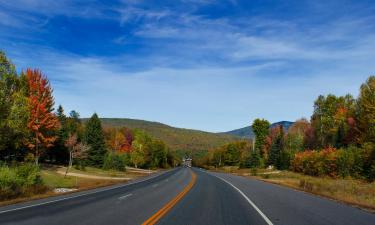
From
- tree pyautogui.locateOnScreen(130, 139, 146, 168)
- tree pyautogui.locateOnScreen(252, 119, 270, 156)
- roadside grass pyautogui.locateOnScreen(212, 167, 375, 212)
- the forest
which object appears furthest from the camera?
tree pyautogui.locateOnScreen(252, 119, 270, 156)

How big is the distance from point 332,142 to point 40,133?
208ft

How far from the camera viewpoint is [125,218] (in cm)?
1414

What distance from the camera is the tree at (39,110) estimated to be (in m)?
61.6

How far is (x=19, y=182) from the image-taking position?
26.1 m

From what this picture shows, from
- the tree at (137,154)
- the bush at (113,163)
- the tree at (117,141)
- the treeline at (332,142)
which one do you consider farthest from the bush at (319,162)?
the tree at (117,141)

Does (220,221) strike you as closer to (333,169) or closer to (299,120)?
(333,169)

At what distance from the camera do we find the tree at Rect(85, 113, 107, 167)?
88625 mm

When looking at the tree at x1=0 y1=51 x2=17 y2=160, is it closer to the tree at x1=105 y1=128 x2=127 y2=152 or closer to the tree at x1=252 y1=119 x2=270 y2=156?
the tree at x1=105 y1=128 x2=127 y2=152

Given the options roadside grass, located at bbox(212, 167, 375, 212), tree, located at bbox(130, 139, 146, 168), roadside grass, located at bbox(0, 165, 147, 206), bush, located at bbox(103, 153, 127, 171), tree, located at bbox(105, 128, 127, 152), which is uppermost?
tree, located at bbox(105, 128, 127, 152)

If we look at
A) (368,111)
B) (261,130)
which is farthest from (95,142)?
(261,130)

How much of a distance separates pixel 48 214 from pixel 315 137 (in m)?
101

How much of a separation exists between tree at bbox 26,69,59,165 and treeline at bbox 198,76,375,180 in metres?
42.0

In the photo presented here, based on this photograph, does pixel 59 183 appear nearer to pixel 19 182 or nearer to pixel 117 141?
pixel 19 182

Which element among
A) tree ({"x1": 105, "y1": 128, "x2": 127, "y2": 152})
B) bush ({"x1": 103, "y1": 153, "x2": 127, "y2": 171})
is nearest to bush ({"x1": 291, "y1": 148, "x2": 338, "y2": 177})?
bush ({"x1": 103, "y1": 153, "x2": 127, "y2": 171})
